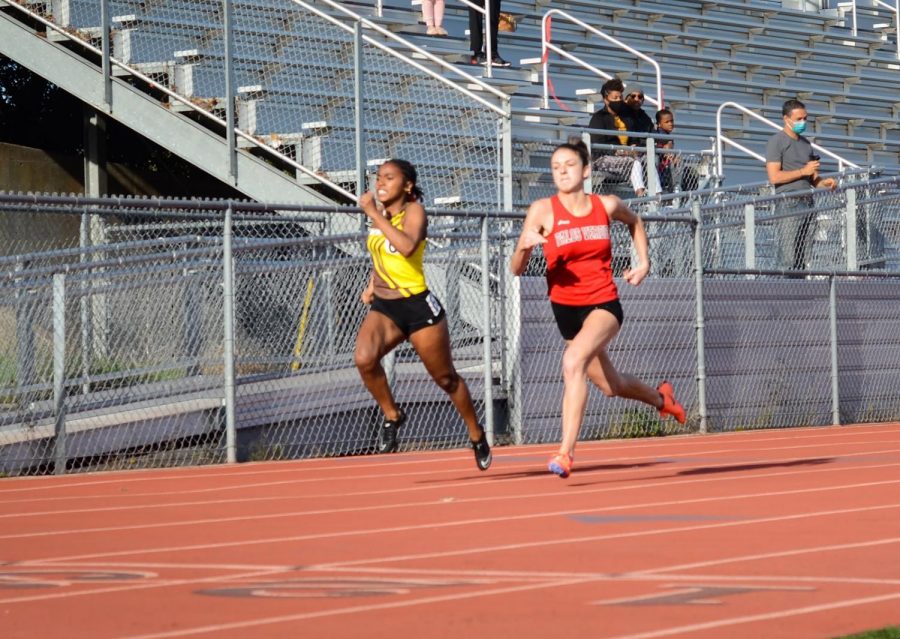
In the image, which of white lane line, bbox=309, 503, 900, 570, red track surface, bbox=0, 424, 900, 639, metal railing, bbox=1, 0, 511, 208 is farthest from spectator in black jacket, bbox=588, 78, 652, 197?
white lane line, bbox=309, 503, 900, 570

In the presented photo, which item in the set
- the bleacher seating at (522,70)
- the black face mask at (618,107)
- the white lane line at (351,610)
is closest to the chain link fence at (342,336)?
the bleacher seating at (522,70)

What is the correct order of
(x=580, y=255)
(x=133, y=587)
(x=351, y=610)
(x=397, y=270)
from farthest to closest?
(x=397, y=270)
(x=580, y=255)
(x=133, y=587)
(x=351, y=610)

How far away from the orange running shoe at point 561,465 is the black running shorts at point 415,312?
56.1 inches

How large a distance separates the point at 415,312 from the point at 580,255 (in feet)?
3.90

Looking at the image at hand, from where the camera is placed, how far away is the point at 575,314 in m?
10.0

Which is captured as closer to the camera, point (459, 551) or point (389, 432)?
point (459, 551)

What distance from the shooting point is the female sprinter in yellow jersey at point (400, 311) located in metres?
10.5

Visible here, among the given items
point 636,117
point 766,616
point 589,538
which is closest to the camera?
point 766,616

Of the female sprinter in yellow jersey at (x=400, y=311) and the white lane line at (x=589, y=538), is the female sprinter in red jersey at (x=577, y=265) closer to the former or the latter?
the female sprinter in yellow jersey at (x=400, y=311)

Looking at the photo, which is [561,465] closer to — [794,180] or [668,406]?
[668,406]

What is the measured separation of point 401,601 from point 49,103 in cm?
1949

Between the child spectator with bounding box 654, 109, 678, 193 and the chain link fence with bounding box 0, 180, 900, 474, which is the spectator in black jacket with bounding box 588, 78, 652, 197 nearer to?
the child spectator with bounding box 654, 109, 678, 193

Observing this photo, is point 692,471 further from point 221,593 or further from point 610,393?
point 221,593

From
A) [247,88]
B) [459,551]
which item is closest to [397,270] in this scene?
[459,551]
